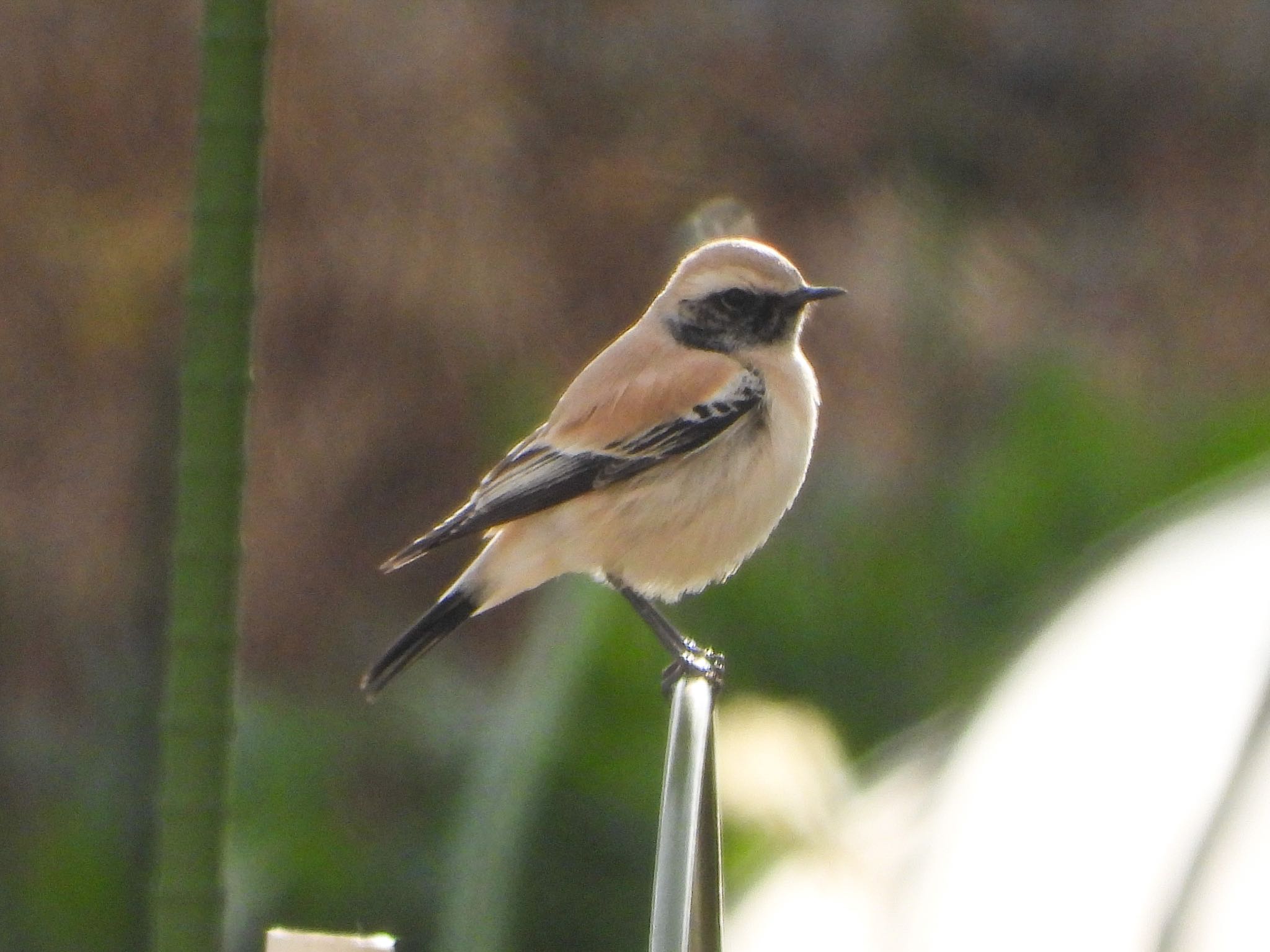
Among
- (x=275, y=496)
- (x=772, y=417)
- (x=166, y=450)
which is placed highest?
(x=275, y=496)

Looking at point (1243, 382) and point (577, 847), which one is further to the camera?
point (1243, 382)

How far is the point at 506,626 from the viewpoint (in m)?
5.68

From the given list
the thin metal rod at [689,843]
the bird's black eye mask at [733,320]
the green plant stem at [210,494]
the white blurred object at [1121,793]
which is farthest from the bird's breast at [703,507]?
the green plant stem at [210,494]

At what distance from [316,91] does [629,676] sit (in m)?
2.85

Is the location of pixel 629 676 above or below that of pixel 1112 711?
above

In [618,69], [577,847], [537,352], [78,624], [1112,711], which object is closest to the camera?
[1112,711]

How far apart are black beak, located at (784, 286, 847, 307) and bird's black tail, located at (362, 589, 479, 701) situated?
0.65 metres

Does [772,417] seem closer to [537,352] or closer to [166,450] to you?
[166,450]

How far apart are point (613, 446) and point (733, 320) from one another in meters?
0.30

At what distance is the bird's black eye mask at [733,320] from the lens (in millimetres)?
2572

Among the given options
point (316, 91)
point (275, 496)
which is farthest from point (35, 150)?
point (275, 496)

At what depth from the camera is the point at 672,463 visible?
247 cm

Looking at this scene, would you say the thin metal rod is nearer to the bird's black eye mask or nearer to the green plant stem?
the green plant stem

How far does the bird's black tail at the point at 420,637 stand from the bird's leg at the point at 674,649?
0.29 meters
